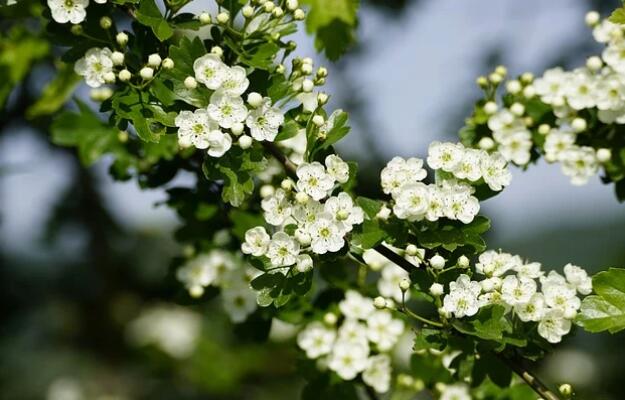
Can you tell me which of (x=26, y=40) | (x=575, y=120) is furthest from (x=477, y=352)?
(x=26, y=40)

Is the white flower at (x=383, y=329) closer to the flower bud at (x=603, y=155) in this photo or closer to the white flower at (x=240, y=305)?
the white flower at (x=240, y=305)

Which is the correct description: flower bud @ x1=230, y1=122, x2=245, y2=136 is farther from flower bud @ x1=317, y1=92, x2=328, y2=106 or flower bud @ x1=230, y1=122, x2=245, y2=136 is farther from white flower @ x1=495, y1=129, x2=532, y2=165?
white flower @ x1=495, y1=129, x2=532, y2=165

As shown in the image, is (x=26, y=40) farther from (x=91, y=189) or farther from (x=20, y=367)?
(x=20, y=367)

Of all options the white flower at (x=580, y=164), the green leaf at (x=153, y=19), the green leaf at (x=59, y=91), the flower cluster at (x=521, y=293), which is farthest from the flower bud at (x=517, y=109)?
the green leaf at (x=59, y=91)

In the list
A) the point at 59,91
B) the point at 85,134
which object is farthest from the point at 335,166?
the point at 59,91

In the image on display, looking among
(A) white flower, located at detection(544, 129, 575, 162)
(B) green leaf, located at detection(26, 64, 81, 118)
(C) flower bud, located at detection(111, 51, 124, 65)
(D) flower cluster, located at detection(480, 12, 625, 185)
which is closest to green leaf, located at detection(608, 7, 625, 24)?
(D) flower cluster, located at detection(480, 12, 625, 185)
